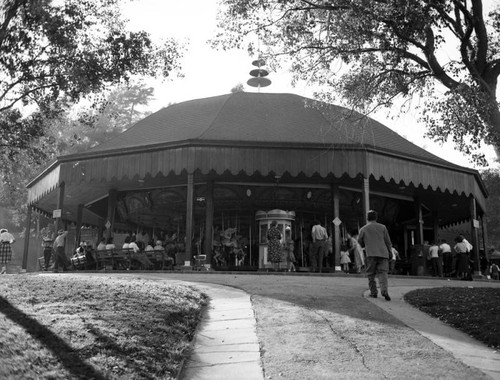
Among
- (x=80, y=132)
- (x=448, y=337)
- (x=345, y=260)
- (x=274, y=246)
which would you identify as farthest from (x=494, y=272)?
(x=80, y=132)

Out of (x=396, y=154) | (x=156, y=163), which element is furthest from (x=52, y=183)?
(x=396, y=154)

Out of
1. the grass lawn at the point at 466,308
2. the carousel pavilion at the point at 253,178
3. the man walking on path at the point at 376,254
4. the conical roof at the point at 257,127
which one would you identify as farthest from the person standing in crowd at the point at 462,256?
the man walking on path at the point at 376,254

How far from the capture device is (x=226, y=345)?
6.27m

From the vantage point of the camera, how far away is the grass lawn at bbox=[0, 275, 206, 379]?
4.66 m

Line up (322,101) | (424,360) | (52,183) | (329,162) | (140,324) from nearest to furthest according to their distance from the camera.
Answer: (424,360) → (140,324) → (322,101) → (329,162) → (52,183)

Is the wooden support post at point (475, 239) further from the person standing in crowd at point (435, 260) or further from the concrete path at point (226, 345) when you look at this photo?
the concrete path at point (226, 345)

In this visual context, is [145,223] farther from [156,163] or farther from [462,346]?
[462,346]

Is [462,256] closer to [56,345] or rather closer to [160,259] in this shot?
[160,259]

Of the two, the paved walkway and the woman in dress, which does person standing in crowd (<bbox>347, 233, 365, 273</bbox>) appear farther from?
the paved walkway

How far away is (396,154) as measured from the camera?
714 inches

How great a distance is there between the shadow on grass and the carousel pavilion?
9.79 meters

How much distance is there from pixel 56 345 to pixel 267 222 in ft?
47.4

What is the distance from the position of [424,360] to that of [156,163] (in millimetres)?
13320

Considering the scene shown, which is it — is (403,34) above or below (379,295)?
above
